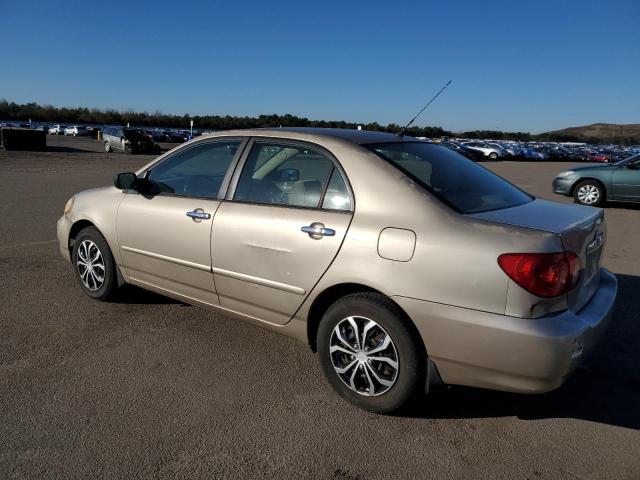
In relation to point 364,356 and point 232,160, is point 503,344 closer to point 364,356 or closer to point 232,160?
point 364,356

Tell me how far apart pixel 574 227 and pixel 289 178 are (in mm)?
1726

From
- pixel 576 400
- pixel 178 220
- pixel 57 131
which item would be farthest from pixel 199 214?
pixel 57 131

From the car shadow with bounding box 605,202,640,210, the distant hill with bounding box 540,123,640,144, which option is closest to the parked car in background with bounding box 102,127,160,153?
the car shadow with bounding box 605,202,640,210

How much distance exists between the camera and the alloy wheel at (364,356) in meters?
2.95

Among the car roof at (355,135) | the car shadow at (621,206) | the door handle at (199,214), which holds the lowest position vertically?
the car shadow at (621,206)

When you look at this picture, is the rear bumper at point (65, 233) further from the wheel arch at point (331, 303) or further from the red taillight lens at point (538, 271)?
the red taillight lens at point (538, 271)

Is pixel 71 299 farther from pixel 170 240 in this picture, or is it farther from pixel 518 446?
pixel 518 446

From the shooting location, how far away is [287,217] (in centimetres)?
329

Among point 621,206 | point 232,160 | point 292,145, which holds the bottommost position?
point 621,206

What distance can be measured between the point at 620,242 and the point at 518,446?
6.79m

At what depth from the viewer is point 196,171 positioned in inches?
164

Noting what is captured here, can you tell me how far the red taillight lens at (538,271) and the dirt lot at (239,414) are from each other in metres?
0.87

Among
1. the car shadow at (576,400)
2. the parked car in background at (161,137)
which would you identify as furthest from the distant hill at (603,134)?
the car shadow at (576,400)

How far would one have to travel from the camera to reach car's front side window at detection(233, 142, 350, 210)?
3275mm
